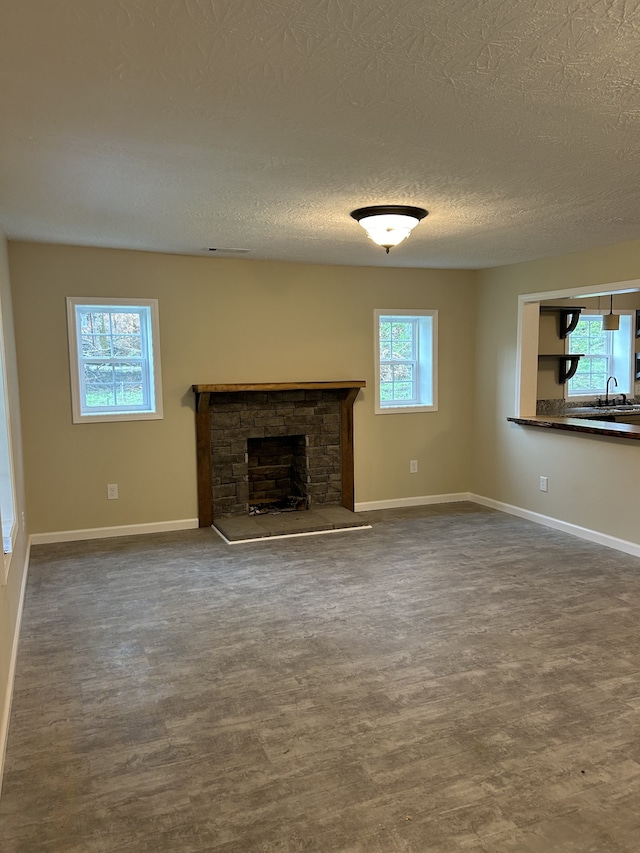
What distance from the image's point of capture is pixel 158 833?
1.94 meters

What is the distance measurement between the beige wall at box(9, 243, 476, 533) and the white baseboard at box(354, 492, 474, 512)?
58 millimetres

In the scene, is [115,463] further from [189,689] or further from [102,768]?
[102,768]

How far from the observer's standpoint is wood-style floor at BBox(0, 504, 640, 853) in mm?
1979

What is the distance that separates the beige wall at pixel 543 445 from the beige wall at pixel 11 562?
13.7 ft

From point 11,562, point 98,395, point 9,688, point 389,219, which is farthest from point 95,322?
point 9,688

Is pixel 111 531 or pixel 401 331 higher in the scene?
pixel 401 331

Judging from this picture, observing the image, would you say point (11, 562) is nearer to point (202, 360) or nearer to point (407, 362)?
point (202, 360)

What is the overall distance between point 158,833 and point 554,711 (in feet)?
5.31

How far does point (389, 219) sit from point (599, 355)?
4.57m

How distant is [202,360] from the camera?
5.43m

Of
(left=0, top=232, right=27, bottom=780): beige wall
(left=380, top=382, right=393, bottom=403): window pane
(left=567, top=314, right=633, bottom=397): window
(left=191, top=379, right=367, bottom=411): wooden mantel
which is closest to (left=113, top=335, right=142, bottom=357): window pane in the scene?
(left=191, top=379, right=367, bottom=411): wooden mantel

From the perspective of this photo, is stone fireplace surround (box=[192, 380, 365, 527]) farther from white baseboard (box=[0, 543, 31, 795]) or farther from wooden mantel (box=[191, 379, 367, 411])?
white baseboard (box=[0, 543, 31, 795])

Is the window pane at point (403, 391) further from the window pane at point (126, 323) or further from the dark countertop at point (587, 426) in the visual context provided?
the window pane at point (126, 323)

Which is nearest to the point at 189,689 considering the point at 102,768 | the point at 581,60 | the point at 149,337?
the point at 102,768
